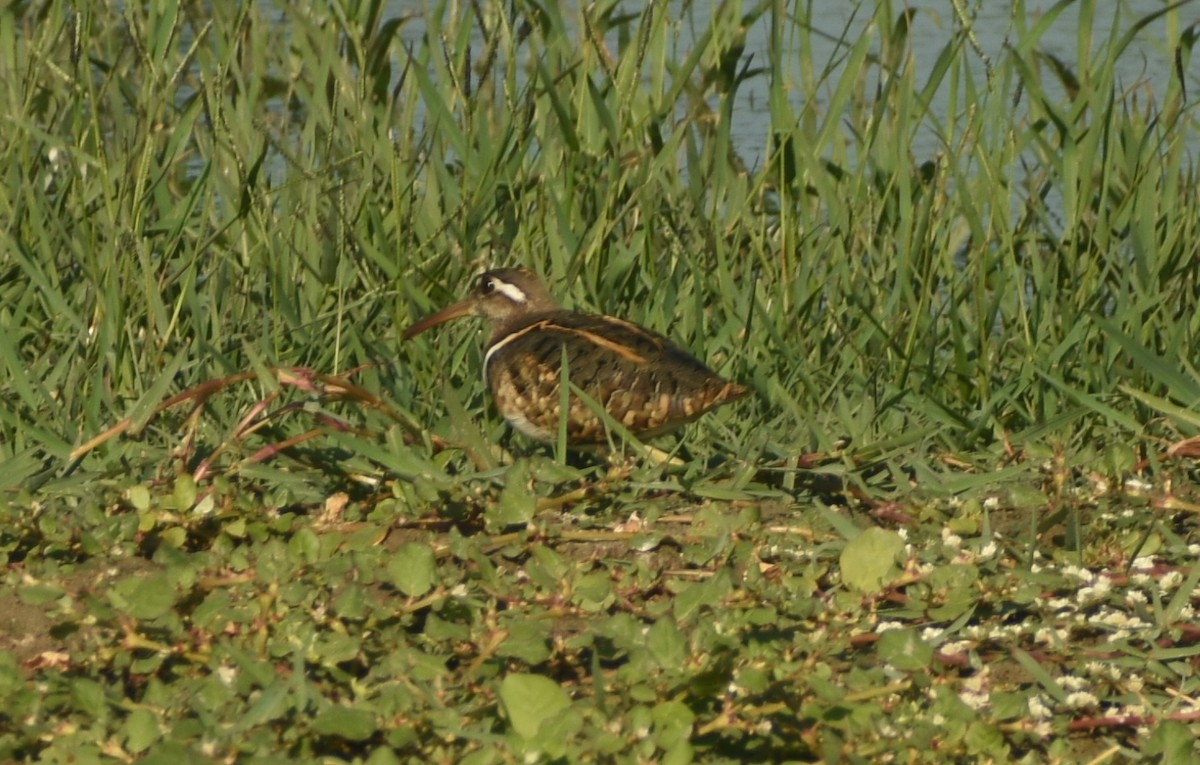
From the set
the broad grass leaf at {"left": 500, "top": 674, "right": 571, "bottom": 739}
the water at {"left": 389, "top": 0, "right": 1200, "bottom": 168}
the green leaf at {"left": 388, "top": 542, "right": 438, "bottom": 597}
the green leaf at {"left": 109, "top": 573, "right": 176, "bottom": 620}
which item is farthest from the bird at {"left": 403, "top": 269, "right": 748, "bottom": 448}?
the water at {"left": 389, "top": 0, "right": 1200, "bottom": 168}

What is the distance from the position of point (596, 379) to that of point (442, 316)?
1.70ft

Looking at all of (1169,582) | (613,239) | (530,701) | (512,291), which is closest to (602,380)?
(512,291)

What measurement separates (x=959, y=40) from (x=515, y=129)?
43.1 inches

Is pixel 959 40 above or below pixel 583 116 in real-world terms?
above

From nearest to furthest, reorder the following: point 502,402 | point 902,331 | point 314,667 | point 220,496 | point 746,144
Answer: point 314,667 < point 220,496 < point 502,402 < point 902,331 < point 746,144

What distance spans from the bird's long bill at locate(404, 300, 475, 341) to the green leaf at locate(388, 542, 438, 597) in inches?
53.4

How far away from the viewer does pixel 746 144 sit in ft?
25.4

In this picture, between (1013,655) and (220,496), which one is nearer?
(1013,655)

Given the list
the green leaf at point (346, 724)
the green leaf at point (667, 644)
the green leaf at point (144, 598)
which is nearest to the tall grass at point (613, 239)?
the green leaf at point (144, 598)

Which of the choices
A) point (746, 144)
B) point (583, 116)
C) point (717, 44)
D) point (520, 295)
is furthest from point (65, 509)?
point (746, 144)

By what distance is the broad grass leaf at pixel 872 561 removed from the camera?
3.27 metres

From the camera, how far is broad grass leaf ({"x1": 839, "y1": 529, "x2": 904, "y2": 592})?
327 cm

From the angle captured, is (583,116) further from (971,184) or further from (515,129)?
(971,184)

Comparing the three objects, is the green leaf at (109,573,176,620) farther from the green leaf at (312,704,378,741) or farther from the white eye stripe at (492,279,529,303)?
the white eye stripe at (492,279,529,303)
